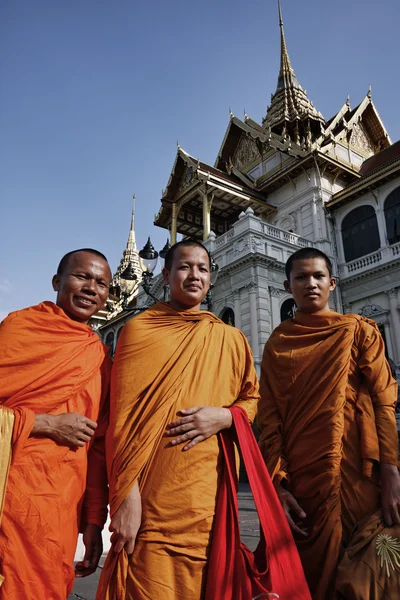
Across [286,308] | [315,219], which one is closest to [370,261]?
[315,219]

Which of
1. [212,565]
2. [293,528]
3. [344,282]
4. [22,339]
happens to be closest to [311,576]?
[293,528]

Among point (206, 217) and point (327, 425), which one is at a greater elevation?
point (206, 217)

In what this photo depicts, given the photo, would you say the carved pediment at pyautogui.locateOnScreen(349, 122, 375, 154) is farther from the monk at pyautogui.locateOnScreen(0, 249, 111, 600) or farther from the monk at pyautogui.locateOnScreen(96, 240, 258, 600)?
the monk at pyautogui.locateOnScreen(0, 249, 111, 600)

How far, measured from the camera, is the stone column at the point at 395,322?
1580cm

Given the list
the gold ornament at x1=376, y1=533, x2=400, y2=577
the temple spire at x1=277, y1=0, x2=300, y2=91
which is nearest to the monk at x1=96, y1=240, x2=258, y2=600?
the gold ornament at x1=376, y1=533, x2=400, y2=577

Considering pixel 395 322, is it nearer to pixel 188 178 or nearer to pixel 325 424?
pixel 188 178

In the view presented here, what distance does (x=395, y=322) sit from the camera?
638 inches

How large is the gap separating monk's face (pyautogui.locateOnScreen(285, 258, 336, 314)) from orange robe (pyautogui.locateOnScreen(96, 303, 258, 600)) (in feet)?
2.28

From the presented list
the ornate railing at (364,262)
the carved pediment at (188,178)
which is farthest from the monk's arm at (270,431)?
the carved pediment at (188,178)

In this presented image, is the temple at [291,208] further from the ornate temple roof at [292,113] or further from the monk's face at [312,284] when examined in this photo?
the monk's face at [312,284]

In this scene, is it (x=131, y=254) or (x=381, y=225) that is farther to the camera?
(x=131, y=254)

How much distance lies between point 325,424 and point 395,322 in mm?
15226

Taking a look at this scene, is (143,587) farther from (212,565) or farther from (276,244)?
(276,244)

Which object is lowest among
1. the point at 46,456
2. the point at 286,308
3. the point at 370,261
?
the point at 46,456
